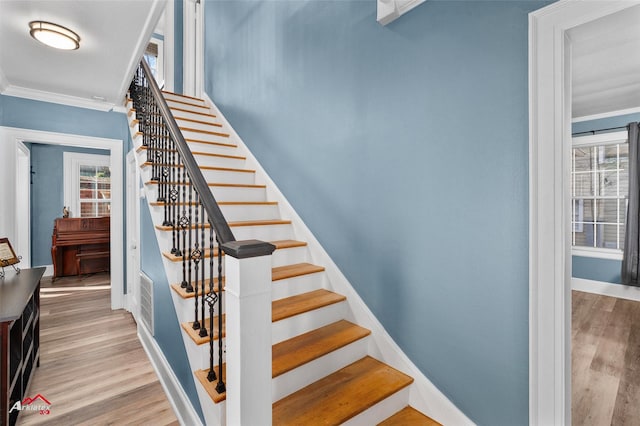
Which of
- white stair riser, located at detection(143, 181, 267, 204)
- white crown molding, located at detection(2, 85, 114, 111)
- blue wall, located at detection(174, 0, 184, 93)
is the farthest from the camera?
blue wall, located at detection(174, 0, 184, 93)

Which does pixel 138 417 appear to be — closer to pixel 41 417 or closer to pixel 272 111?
pixel 41 417

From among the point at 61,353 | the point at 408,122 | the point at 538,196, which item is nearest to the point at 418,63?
the point at 408,122

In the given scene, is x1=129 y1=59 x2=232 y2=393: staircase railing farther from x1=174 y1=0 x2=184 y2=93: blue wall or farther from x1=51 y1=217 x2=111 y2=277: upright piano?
x1=51 y1=217 x2=111 y2=277: upright piano

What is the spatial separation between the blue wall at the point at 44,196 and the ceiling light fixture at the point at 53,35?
16.2 ft

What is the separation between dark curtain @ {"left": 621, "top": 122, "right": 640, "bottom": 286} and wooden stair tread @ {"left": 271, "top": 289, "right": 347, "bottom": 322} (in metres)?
4.49

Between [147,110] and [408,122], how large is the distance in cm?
258

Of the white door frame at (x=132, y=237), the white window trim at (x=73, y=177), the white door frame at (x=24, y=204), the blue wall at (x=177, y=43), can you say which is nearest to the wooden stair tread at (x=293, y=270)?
the white door frame at (x=132, y=237)

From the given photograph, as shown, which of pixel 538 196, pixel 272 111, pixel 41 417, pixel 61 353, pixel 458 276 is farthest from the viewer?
pixel 272 111

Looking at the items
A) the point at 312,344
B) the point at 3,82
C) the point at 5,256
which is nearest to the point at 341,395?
the point at 312,344

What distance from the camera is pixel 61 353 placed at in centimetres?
293

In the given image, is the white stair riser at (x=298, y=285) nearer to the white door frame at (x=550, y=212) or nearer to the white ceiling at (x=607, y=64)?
the white door frame at (x=550, y=212)

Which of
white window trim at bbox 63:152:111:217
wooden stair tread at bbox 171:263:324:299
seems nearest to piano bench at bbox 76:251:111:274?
white window trim at bbox 63:152:111:217

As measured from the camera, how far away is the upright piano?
5.73 m

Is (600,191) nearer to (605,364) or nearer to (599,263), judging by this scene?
(599,263)
